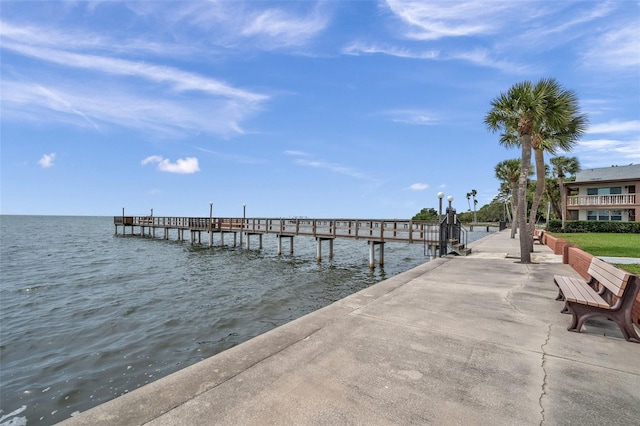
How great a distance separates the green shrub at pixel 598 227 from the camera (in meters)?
25.9

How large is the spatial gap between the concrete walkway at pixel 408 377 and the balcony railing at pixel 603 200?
32.1 meters

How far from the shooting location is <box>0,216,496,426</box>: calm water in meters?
5.66

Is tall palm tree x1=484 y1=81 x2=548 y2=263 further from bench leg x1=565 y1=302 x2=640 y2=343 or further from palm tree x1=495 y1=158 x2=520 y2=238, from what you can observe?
palm tree x1=495 y1=158 x2=520 y2=238

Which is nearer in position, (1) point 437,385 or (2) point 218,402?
(2) point 218,402

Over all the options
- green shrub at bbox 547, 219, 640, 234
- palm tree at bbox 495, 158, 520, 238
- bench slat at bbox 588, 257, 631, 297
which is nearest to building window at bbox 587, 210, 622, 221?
green shrub at bbox 547, 219, 640, 234

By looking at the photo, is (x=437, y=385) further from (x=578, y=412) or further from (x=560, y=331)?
(x=560, y=331)

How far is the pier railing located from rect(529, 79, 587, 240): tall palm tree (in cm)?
536

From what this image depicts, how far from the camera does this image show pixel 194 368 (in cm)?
336

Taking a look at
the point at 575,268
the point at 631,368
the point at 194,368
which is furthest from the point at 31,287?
the point at 575,268

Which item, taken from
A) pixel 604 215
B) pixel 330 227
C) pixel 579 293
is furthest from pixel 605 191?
pixel 579 293

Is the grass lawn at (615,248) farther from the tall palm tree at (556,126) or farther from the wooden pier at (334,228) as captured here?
the wooden pier at (334,228)

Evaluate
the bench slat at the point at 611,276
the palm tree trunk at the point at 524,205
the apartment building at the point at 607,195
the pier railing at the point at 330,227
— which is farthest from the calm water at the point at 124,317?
the apartment building at the point at 607,195

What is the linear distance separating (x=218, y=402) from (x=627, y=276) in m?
5.15

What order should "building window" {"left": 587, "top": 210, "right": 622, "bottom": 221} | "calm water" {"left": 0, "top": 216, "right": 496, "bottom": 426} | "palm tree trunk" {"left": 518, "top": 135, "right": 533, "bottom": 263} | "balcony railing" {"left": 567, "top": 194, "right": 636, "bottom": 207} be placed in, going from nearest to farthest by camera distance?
"calm water" {"left": 0, "top": 216, "right": 496, "bottom": 426} < "palm tree trunk" {"left": 518, "top": 135, "right": 533, "bottom": 263} < "balcony railing" {"left": 567, "top": 194, "right": 636, "bottom": 207} < "building window" {"left": 587, "top": 210, "right": 622, "bottom": 221}
